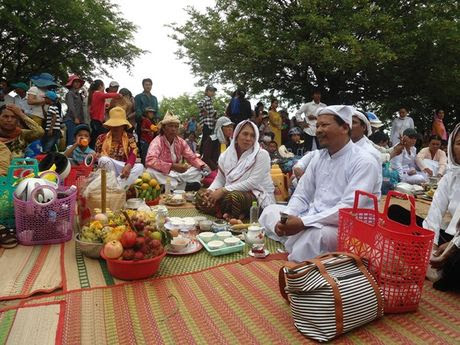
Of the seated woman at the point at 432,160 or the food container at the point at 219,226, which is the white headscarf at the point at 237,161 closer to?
the food container at the point at 219,226

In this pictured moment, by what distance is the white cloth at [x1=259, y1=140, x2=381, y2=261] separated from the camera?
305 cm

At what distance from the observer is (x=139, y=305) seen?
2.54m

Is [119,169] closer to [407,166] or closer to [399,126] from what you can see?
[407,166]

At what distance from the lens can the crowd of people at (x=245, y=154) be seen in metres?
3.11

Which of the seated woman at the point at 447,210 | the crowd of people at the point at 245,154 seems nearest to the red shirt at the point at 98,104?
the crowd of people at the point at 245,154

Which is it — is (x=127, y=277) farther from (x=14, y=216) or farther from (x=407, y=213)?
(x=407, y=213)

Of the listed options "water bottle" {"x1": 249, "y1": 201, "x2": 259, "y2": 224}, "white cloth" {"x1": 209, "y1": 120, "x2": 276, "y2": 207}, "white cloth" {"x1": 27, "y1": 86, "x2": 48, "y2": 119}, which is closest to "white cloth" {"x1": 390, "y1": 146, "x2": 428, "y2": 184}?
"white cloth" {"x1": 209, "y1": 120, "x2": 276, "y2": 207}

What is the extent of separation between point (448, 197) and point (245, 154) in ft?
8.06

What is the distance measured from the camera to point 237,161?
4.97m

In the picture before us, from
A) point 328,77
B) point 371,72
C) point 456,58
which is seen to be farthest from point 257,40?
point 456,58

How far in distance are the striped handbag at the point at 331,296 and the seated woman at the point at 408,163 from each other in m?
6.16

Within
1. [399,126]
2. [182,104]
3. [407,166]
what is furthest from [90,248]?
[182,104]

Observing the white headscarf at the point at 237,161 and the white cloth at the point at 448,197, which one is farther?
the white headscarf at the point at 237,161

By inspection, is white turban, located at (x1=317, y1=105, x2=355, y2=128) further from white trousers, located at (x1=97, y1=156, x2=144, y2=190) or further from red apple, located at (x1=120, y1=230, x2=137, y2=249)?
white trousers, located at (x1=97, y1=156, x2=144, y2=190)
